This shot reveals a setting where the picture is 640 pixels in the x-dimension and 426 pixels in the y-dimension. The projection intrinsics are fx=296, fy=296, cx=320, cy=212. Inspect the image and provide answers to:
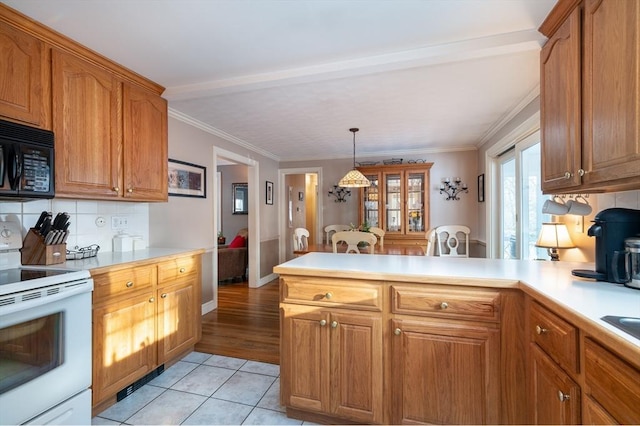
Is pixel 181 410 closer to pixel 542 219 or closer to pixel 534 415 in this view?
pixel 534 415

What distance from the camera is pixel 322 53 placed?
6.62 feet

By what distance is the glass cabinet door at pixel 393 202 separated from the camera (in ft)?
15.8

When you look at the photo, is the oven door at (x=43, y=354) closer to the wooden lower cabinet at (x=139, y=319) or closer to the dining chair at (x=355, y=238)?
the wooden lower cabinet at (x=139, y=319)

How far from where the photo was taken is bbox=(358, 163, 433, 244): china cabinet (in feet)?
15.5

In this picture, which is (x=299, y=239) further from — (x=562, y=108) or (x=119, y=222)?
(x=562, y=108)

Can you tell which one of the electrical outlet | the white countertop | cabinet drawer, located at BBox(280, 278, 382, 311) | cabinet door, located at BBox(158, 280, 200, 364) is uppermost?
the electrical outlet

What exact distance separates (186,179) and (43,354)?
2.19m

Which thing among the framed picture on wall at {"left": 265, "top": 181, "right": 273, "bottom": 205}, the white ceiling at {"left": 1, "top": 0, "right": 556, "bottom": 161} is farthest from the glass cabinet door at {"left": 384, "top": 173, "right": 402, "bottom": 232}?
the framed picture on wall at {"left": 265, "top": 181, "right": 273, "bottom": 205}

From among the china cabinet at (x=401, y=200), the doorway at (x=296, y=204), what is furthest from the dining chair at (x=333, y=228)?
the china cabinet at (x=401, y=200)

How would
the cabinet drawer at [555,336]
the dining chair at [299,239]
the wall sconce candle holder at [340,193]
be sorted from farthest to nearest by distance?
1. the wall sconce candle holder at [340,193]
2. the dining chair at [299,239]
3. the cabinet drawer at [555,336]

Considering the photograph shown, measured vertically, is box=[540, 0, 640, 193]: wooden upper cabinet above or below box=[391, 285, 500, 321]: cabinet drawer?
above

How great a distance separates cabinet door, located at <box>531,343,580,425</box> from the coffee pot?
0.49 metres

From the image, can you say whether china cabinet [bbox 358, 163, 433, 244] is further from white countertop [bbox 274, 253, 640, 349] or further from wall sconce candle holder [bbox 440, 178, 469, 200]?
white countertop [bbox 274, 253, 640, 349]

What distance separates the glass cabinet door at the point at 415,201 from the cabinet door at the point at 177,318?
342 centimetres
